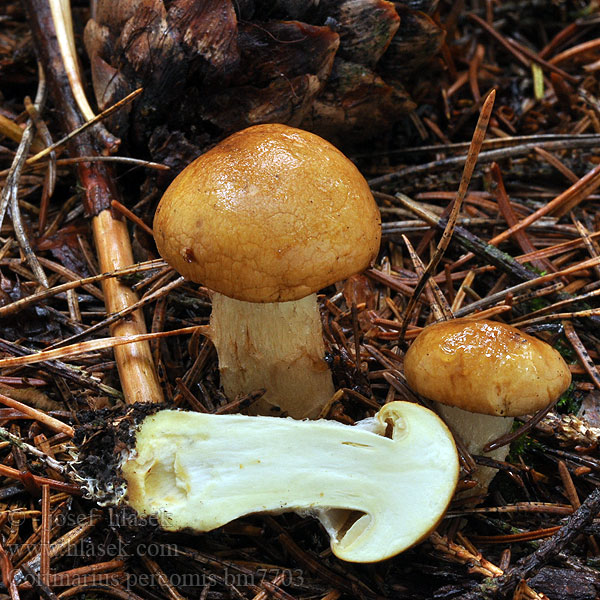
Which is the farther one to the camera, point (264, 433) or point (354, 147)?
point (354, 147)

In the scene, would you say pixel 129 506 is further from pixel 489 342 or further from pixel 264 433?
pixel 489 342

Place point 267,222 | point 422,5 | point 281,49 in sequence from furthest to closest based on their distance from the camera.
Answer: point 422,5
point 281,49
point 267,222

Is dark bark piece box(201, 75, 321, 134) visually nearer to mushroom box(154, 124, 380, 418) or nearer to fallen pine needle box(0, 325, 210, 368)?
mushroom box(154, 124, 380, 418)

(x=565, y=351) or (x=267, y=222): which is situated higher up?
(x=267, y=222)

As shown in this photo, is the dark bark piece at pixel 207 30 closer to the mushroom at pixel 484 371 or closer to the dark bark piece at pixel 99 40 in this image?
the dark bark piece at pixel 99 40

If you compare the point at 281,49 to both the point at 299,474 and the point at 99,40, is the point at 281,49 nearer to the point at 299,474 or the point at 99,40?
the point at 99,40

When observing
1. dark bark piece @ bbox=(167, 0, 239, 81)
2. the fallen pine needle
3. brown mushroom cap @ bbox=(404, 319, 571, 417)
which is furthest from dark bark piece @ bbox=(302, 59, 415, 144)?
brown mushroom cap @ bbox=(404, 319, 571, 417)

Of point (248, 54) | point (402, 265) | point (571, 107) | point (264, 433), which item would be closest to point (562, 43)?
point (571, 107)

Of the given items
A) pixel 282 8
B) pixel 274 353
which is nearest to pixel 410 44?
pixel 282 8

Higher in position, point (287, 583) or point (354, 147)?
point (354, 147)
